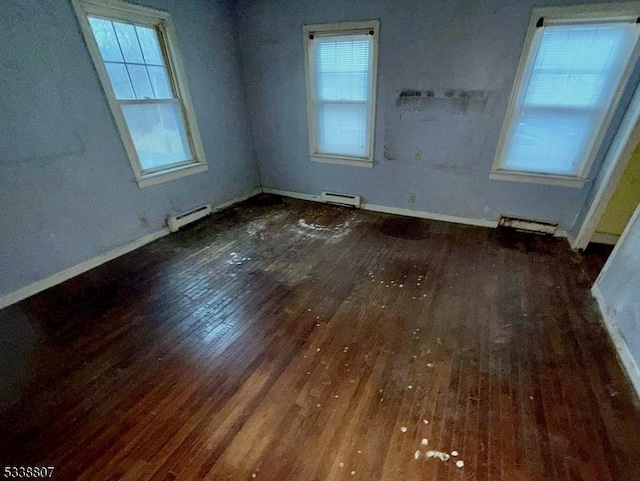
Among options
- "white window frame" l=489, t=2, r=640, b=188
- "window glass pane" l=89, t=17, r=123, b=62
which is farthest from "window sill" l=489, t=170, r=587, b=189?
"window glass pane" l=89, t=17, r=123, b=62

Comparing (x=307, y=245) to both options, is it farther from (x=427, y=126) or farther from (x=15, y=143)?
(x=15, y=143)

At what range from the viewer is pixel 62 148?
2477 millimetres

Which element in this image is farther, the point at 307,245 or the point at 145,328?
the point at 307,245

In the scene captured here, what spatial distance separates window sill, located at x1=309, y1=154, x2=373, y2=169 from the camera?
379cm

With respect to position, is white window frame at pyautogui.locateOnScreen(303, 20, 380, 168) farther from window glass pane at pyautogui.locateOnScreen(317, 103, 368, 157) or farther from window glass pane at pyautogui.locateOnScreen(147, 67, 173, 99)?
window glass pane at pyautogui.locateOnScreen(147, 67, 173, 99)

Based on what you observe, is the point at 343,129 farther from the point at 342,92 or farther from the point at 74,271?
the point at 74,271

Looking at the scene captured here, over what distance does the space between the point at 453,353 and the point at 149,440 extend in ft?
5.74

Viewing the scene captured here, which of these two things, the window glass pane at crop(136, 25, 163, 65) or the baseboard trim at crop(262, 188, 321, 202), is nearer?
the window glass pane at crop(136, 25, 163, 65)

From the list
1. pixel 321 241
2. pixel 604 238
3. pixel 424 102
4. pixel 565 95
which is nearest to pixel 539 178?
pixel 565 95

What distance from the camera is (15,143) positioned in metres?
2.22

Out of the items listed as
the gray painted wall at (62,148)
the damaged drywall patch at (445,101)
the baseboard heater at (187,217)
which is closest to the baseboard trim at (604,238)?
the damaged drywall patch at (445,101)

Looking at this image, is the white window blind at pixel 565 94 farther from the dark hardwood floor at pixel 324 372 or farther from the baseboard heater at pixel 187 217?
the baseboard heater at pixel 187 217

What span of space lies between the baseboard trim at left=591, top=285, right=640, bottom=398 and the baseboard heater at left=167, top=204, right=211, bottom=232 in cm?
402

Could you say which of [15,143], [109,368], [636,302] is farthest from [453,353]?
[15,143]
